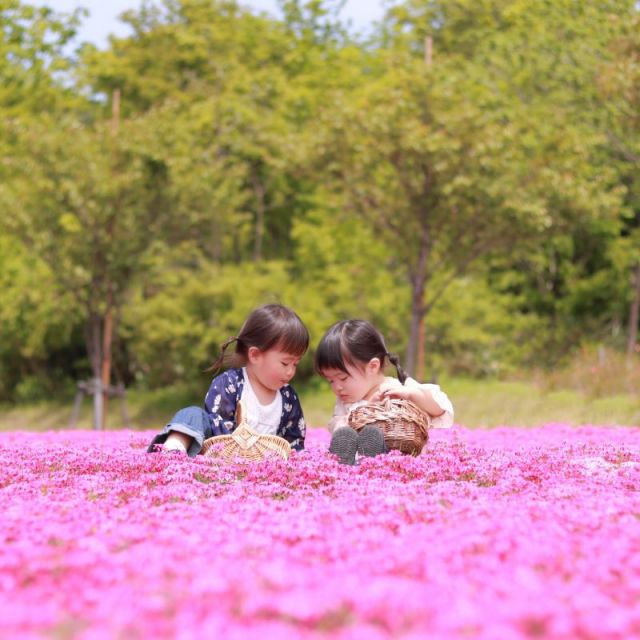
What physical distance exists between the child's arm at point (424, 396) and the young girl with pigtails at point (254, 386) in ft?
2.78

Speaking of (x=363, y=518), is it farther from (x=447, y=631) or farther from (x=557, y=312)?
(x=557, y=312)

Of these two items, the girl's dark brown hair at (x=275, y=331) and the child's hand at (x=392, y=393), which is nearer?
the child's hand at (x=392, y=393)

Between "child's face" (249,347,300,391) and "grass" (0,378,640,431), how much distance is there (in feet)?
29.6

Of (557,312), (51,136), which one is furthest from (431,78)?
(557,312)

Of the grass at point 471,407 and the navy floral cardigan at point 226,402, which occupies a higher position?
the navy floral cardigan at point 226,402

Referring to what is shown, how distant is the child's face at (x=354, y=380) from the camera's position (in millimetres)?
8586

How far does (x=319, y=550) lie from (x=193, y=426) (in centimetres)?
420

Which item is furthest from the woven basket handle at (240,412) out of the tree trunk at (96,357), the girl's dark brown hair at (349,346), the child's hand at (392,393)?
the tree trunk at (96,357)

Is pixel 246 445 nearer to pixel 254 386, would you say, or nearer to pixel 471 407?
pixel 254 386

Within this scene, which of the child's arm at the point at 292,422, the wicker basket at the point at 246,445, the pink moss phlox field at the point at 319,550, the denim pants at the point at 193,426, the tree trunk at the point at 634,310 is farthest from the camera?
the tree trunk at the point at 634,310

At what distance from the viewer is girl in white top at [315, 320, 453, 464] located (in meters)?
8.25

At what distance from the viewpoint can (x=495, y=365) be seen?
1253 inches

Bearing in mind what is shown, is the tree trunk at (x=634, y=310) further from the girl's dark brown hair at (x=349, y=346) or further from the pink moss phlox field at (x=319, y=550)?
the pink moss phlox field at (x=319, y=550)

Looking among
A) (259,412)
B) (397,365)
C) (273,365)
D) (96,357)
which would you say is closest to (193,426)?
(259,412)
